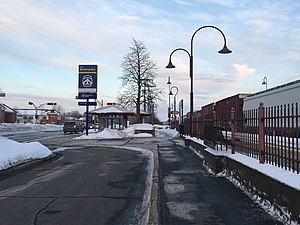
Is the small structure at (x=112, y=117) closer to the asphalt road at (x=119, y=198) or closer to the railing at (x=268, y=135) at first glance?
the asphalt road at (x=119, y=198)

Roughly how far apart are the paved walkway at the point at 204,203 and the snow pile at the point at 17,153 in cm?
511

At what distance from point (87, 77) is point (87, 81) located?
39cm

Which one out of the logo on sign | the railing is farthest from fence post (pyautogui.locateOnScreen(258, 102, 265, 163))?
the logo on sign

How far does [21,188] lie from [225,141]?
19.8ft

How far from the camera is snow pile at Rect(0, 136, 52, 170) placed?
487 inches

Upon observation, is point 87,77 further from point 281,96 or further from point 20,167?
point 20,167

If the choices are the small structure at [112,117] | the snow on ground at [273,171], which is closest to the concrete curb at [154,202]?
the snow on ground at [273,171]

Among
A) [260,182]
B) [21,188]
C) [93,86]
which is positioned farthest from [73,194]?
[93,86]

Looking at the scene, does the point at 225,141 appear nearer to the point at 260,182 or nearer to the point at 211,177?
the point at 211,177

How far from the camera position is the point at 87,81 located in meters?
36.4

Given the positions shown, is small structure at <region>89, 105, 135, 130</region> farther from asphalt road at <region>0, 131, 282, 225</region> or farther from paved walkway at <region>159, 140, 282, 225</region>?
paved walkway at <region>159, 140, 282, 225</region>

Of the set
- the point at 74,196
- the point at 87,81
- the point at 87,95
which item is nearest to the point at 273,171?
the point at 74,196

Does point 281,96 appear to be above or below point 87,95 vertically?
below

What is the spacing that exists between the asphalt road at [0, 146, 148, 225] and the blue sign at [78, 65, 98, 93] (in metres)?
23.4
